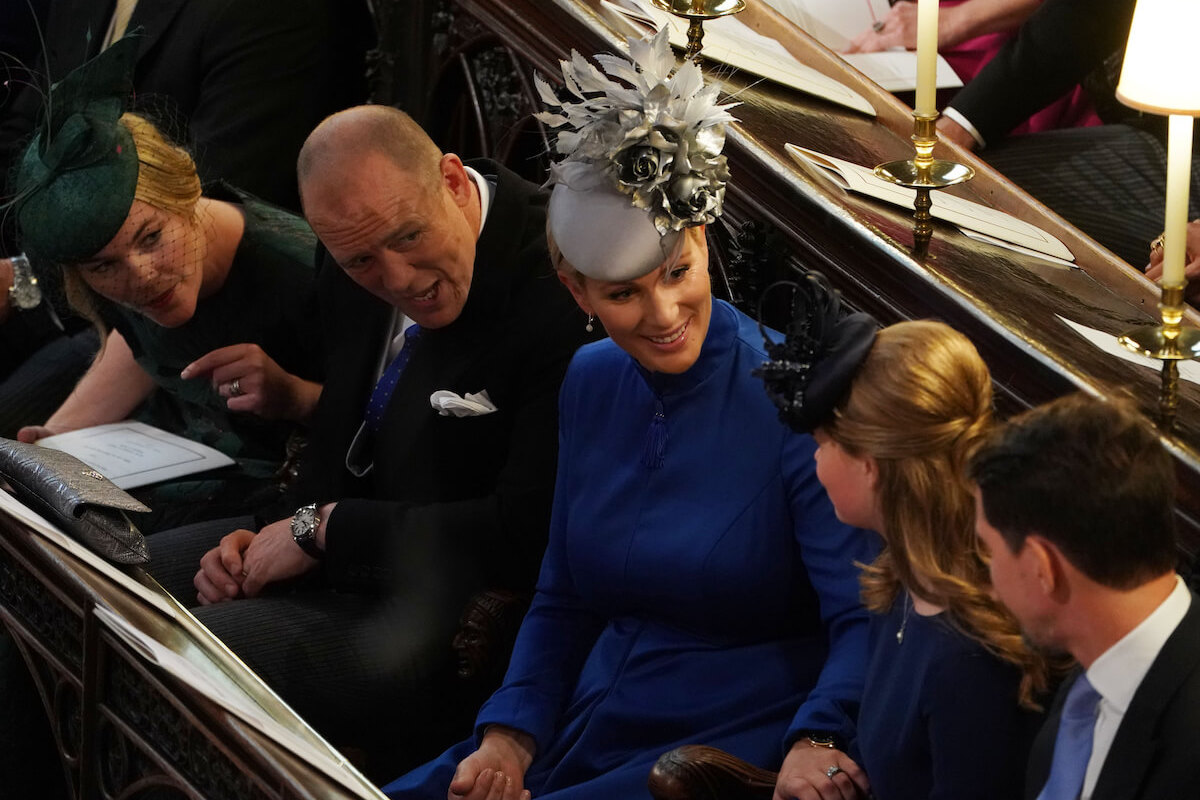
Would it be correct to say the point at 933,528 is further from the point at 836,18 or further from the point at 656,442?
the point at 836,18

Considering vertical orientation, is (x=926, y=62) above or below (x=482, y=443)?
above

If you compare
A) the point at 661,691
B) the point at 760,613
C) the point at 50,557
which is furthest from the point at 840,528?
the point at 50,557

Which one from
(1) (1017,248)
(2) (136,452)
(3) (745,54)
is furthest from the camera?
(2) (136,452)

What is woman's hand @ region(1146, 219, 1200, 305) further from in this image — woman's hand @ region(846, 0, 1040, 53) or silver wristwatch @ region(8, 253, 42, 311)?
silver wristwatch @ region(8, 253, 42, 311)

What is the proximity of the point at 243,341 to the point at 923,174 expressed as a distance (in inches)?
62.8

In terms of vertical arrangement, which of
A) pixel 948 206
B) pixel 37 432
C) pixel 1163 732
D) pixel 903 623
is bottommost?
pixel 37 432

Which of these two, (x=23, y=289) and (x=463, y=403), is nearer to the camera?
(x=463, y=403)

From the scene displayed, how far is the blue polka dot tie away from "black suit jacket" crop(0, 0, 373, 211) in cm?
125

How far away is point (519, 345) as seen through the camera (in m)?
2.64

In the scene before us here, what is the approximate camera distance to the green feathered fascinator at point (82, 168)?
9.75 ft

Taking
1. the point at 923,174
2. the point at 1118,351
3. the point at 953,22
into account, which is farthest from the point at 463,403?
the point at 953,22

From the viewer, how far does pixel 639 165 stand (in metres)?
2.03

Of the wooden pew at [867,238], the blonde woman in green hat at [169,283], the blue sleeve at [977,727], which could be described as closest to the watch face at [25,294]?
the blonde woman in green hat at [169,283]

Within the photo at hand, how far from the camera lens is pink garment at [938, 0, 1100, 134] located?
3709 mm
